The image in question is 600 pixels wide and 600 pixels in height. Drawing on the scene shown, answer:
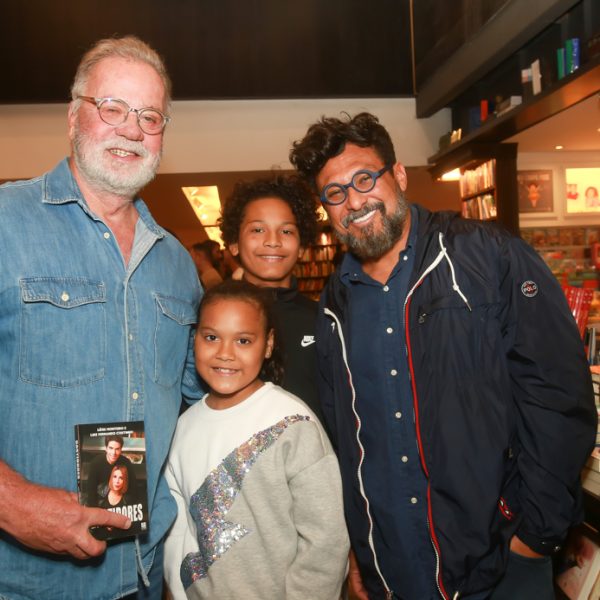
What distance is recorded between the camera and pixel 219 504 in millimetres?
1530

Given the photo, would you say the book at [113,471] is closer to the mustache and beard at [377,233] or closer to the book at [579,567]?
the mustache and beard at [377,233]

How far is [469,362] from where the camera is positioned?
152 cm

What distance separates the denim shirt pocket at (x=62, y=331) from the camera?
1337 mm

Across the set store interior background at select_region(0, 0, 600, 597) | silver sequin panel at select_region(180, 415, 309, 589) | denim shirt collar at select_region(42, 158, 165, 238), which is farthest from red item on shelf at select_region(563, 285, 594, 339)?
store interior background at select_region(0, 0, 600, 597)

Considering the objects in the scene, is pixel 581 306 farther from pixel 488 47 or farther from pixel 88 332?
pixel 488 47

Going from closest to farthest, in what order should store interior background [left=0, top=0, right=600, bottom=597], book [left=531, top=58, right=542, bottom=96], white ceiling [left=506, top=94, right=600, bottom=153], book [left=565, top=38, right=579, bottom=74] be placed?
book [left=565, top=38, right=579, bottom=74]
book [left=531, top=58, right=542, bottom=96]
white ceiling [left=506, top=94, right=600, bottom=153]
store interior background [left=0, top=0, right=600, bottom=597]

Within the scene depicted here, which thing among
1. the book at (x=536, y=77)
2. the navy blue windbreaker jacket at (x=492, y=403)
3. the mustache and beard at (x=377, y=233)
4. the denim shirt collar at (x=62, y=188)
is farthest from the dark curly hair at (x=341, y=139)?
the book at (x=536, y=77)

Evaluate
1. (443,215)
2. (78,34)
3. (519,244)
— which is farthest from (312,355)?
(78,34)

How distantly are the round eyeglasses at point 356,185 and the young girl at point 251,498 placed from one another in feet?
1.96

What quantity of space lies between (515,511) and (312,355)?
870 mm

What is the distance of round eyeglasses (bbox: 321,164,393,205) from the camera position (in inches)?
71.9

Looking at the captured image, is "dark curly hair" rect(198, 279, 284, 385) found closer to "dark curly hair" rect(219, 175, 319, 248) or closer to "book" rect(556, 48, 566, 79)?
"dark curly hair" rect(219, 175, 319, 248)

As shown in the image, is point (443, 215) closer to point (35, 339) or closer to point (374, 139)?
point (374, 139)

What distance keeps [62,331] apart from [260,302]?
676 mm
